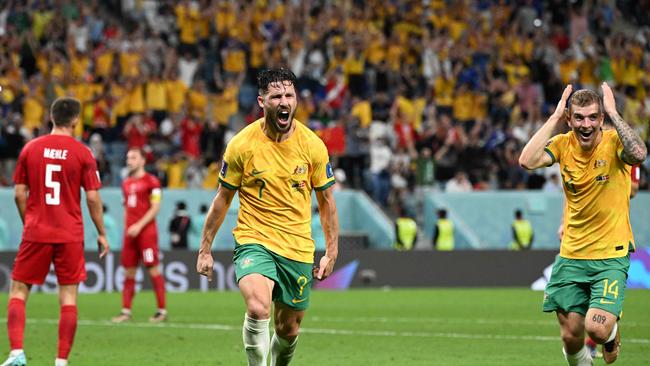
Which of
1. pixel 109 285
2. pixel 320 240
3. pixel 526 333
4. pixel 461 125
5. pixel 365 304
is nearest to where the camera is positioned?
pixel 526 333

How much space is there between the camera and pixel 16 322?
1030 cm

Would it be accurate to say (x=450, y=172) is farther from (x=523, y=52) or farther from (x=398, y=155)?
(x=523, y=52)

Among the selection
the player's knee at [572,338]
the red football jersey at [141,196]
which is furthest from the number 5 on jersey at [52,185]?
the red football jersey at [141,196]

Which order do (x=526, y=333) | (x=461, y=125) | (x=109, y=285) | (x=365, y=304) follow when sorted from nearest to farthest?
(x=526, y=333), (x=365, y=304), (x=109, y=285), (x=461, y=125)

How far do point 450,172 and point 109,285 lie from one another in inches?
344

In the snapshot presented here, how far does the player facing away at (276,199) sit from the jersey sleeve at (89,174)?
6.21 feet

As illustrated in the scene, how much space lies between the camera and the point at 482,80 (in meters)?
30.1

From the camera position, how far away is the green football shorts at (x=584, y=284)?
8961 millimetres

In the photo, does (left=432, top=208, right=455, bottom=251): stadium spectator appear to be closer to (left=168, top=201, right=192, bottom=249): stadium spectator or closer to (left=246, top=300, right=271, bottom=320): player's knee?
(left=168, top=201, right=192, bottom=249): stadium spectator

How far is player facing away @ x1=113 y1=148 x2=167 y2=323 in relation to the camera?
1659 centimetres

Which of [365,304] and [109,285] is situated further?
[109,285]

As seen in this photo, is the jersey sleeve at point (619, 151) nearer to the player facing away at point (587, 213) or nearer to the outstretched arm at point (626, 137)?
the player facing away at point (587, 213)

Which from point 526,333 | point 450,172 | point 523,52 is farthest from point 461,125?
point 526,333

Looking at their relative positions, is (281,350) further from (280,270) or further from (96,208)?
(96,208)
